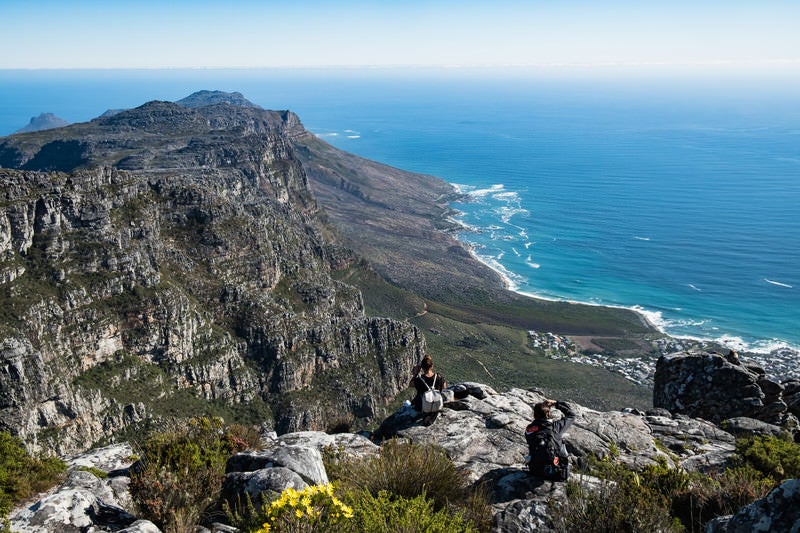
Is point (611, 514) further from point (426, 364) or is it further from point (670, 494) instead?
point (426, 364)

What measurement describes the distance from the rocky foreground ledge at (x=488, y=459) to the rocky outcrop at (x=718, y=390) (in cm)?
264

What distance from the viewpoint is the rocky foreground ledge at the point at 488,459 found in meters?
9.45

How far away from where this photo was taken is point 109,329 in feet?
203

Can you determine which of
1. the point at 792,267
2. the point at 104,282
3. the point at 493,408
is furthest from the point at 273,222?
the point at 792,267

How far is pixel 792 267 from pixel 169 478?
180696 millimetres

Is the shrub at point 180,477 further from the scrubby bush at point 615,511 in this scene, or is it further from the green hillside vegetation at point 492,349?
the green hillside vegetation at point 492,349

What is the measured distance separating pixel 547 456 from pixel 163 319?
63.6 m

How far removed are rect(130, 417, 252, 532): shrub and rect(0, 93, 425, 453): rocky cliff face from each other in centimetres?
2774

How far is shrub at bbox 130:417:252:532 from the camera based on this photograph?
9.72m

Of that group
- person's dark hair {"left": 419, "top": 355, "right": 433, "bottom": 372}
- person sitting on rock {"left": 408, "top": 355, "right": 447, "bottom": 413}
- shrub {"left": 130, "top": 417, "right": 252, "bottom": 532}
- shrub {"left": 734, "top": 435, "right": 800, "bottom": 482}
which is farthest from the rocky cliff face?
shrub {"left": 734, "top": 435, "right": 800, "bottom": 482}

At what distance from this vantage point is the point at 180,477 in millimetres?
→ 10719

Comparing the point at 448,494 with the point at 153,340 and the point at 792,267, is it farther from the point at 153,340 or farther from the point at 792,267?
the point at 792,267

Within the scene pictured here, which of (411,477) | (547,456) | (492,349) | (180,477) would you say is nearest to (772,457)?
(547,456)

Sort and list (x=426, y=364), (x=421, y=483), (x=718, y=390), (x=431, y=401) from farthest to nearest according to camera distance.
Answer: (x=718, y=390) < (x=426, y=364) < (x=431, y=401) < (x=421, y=483)
